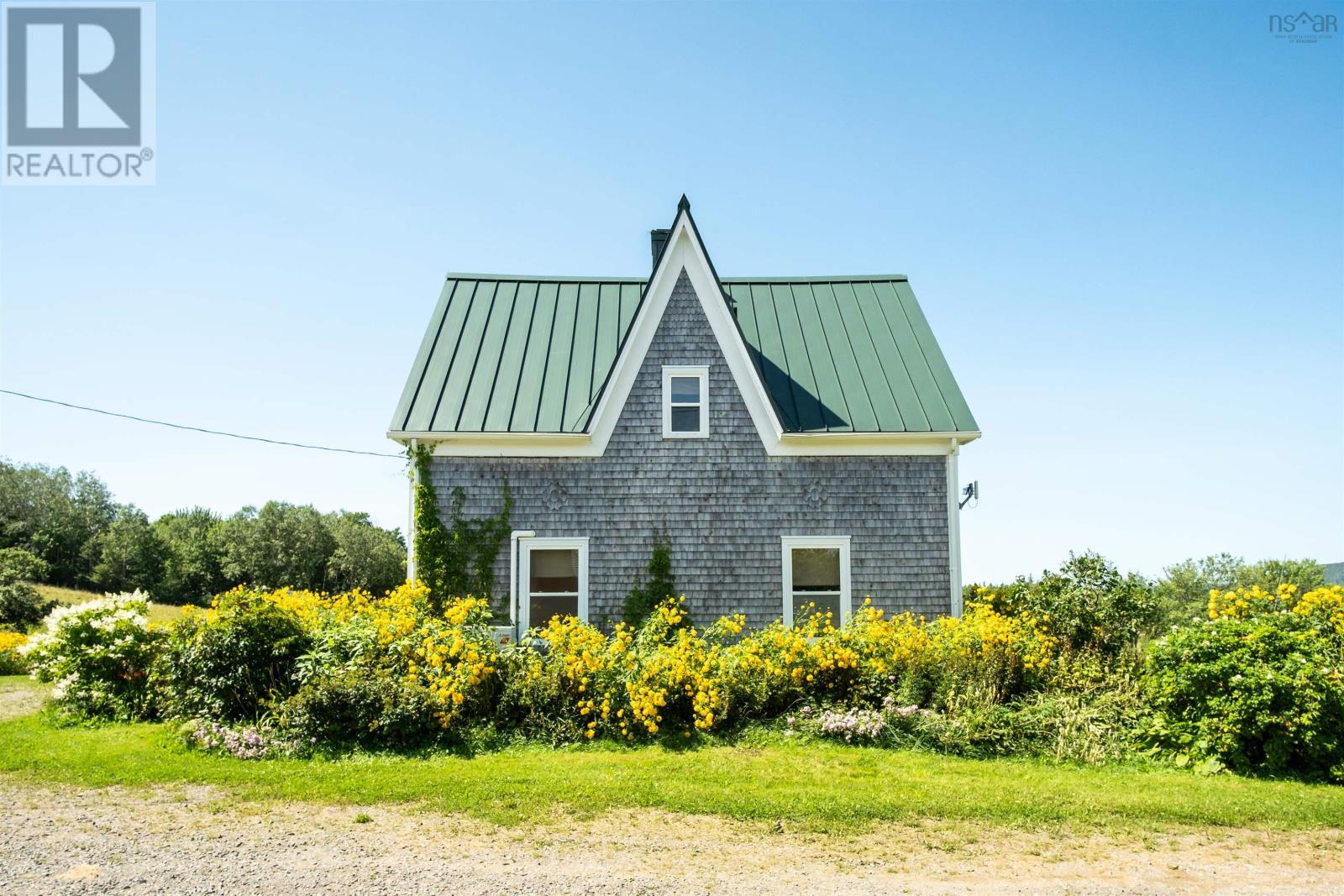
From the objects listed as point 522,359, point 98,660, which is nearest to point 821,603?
point 522,359

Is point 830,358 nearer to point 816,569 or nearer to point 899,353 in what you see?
point 899,353

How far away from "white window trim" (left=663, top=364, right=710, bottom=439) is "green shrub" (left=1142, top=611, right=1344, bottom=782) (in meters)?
7.82

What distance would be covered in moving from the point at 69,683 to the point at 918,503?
13586 millimetres

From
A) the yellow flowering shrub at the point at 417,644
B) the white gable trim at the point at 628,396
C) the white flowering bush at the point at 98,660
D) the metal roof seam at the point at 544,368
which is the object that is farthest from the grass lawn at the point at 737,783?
the metal roof seam at the point at 544,368

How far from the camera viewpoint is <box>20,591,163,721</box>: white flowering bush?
12.3 m

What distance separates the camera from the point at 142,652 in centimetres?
1262

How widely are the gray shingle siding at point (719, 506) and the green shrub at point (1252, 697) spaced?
4.89m

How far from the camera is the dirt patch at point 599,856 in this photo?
20.9ft

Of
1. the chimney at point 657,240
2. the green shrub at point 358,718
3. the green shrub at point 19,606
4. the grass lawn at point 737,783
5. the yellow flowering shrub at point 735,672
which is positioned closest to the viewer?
the grass lawn at point 737,783

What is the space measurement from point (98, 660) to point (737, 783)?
966 cm

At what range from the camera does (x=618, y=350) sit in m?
15.7

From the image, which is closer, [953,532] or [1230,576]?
[953,532]

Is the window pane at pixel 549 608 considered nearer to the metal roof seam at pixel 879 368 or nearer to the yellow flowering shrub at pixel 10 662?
the metal roof seam at pixel 879 368

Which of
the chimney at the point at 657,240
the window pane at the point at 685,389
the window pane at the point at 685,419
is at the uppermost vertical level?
the chimney at the point at 657,240
